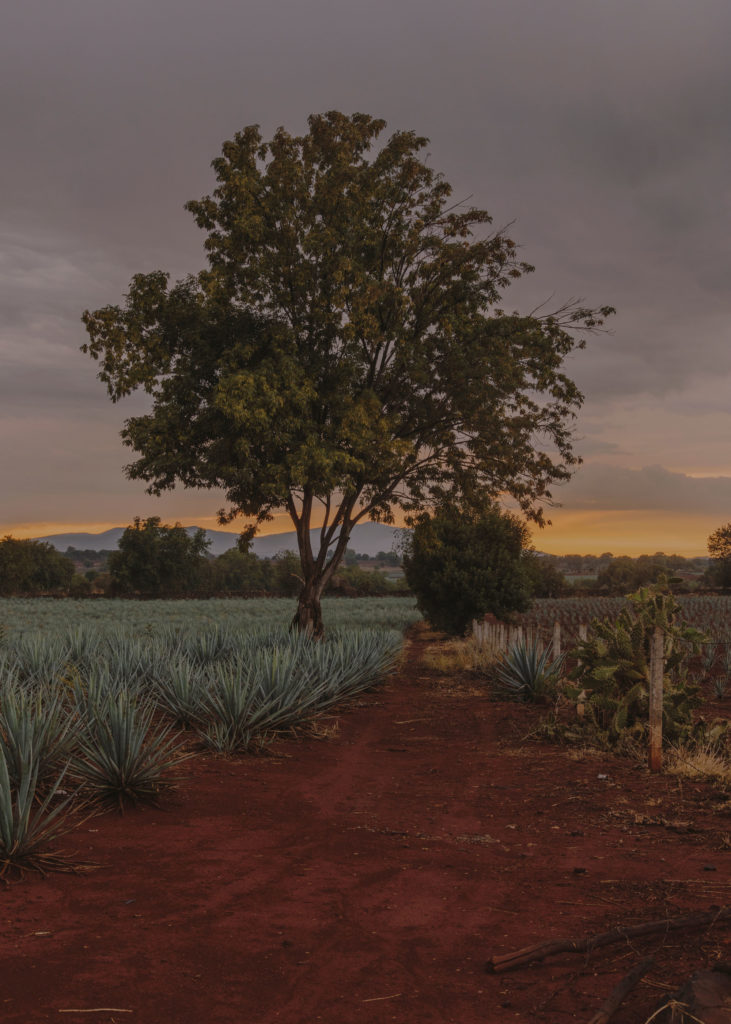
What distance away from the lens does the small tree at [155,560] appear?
75438 millimetres

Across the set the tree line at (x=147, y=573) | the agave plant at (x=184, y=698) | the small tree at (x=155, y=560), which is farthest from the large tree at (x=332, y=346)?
the small tree at (x=155, y=560)

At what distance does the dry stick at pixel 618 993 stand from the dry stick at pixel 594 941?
1.27 ft

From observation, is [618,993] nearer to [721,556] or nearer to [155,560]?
[155,560]

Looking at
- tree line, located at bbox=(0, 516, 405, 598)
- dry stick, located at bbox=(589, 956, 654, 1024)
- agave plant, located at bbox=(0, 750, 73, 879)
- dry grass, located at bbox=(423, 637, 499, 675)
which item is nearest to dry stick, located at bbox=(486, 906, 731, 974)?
dry stick, located at bbox=(589, 956, 654, 1024)

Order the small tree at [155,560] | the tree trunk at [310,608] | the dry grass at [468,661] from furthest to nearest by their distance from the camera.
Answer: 1. the small tree at [155,560]
2. the tree trunk at [310,608]
3. the dry grass at [468,661]

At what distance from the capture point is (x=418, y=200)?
19.6 metres

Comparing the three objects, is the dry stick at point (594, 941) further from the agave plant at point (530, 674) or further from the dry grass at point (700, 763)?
the agave plant at point (530, 674)

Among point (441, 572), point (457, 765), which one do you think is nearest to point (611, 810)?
point (457, 765)

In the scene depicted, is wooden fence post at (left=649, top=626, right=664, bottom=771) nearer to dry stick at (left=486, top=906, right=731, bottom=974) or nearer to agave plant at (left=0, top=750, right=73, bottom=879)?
dry stick at (left=486, top=906, right=731, bottom=974)

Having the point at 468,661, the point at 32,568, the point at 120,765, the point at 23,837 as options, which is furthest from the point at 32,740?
the point at 32,568

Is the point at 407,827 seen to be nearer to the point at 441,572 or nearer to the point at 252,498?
the point at 252,498

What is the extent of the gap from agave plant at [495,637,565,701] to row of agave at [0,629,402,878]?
2.53 meters

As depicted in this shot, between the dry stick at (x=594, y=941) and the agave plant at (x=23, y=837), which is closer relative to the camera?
the dry stick at (x=594, y=941)

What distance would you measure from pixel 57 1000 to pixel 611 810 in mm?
4552
